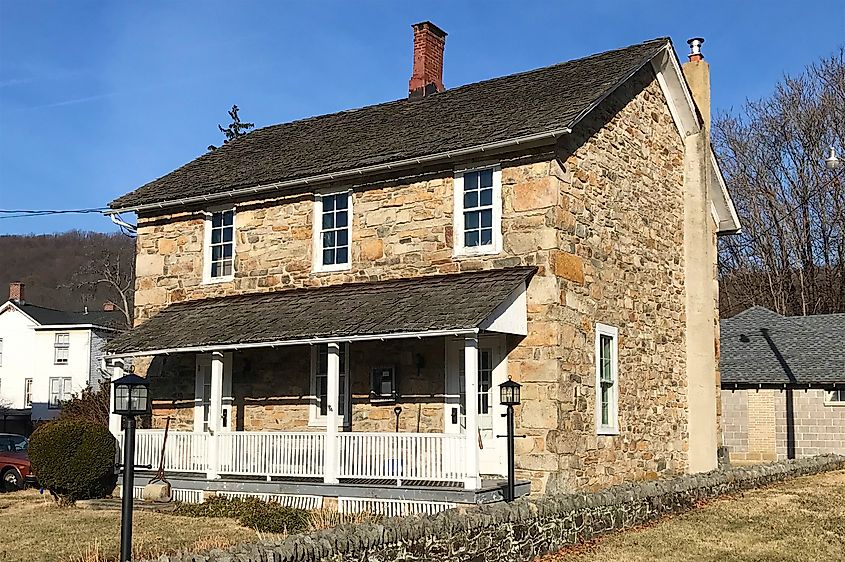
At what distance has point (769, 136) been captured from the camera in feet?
129

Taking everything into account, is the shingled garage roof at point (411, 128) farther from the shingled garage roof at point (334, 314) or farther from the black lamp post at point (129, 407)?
the black lamp post at point (129, 407)

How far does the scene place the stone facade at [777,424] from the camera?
23.8 m

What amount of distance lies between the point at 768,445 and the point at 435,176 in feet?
44.6

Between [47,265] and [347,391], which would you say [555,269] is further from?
[47,265]

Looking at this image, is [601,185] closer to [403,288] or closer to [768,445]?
[403,288]

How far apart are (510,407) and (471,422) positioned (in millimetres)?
736

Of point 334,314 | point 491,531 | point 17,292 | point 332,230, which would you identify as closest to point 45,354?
point 17,292

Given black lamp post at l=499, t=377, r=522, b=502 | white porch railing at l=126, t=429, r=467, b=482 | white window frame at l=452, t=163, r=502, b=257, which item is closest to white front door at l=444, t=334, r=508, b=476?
black lamp post at l=499, t=377, r=522, b=502

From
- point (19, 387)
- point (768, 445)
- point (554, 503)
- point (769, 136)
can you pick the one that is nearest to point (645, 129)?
point (554, 503)

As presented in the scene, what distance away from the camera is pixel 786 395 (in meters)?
24.5

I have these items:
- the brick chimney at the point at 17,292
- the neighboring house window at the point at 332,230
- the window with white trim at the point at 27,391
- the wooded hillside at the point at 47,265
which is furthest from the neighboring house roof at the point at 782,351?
the wooded hillside at the point at 47,265

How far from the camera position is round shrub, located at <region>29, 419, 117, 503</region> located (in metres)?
16.3

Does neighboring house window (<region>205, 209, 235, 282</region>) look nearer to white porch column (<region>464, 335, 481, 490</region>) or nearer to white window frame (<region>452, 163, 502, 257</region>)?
white window frame (<region>452, 163, 502, 257</region>)

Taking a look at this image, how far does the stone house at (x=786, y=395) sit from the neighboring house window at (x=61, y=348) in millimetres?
34125
